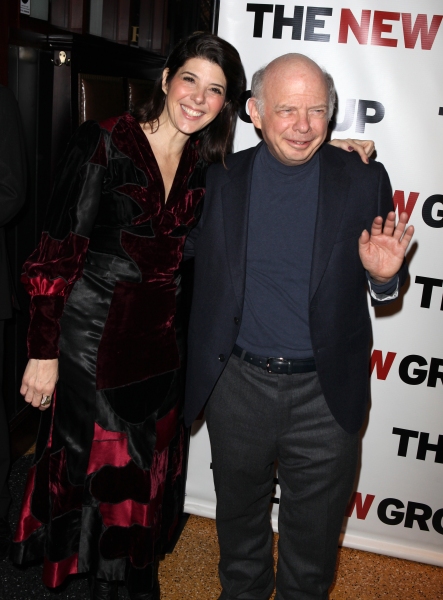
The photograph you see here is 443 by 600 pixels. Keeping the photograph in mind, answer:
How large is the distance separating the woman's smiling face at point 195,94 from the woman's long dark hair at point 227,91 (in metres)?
0.02

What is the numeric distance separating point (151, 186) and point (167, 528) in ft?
3.97

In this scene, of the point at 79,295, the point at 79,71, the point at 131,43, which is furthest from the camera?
the point at 131,43

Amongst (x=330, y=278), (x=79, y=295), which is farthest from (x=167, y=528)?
(x=330, y=278)

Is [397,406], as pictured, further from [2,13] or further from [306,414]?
[2,13]

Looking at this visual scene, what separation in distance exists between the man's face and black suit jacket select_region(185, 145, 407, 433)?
0.12 m

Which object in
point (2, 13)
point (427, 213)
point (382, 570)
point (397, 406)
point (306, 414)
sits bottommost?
point (382, 570)

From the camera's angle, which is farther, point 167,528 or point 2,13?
point 2,13

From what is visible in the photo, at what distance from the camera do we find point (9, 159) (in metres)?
2.23

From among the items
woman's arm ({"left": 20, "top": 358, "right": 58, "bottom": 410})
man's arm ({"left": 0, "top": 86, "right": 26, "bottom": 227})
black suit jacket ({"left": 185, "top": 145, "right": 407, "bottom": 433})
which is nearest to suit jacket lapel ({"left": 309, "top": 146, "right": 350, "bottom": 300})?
black suit jacket ({"left": 185, "top": 145, "right": 407, "bottom": 433})

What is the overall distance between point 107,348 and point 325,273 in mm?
661

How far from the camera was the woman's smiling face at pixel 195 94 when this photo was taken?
1.83 meters

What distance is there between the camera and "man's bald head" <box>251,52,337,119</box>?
1.73 m

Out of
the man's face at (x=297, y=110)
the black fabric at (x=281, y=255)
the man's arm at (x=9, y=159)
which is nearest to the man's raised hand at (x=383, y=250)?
the black fabric at (x=281, y=255)

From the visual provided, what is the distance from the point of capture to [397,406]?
2.53 m
